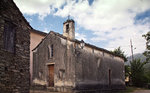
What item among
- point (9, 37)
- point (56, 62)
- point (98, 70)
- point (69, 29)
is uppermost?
point (69, 29)

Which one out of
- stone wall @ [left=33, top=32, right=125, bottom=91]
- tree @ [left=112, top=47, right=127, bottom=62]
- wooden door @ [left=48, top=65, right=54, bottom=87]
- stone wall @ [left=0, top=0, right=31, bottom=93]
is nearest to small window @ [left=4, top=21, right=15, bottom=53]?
stone wall @ [left=0, top=0, right=31, bottom=93]

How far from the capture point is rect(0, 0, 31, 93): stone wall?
8.23 m

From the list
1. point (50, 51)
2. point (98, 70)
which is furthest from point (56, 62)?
point (98, 70)

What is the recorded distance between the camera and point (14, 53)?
8992 millimetres

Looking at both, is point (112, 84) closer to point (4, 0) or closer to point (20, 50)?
point (20, 50)

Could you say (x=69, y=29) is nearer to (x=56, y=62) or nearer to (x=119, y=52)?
(x=56, y=62)

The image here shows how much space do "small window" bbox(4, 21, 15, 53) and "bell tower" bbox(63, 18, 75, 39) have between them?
701 cm

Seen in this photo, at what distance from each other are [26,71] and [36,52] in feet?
26.4

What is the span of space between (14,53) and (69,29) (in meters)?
7.49

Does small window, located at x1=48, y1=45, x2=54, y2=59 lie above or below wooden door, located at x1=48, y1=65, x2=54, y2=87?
above

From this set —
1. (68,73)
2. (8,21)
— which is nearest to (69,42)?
(68,73)

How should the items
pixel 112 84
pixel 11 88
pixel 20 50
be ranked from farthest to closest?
pixel 112 84 < pixel 20 50 < pixel 11 88

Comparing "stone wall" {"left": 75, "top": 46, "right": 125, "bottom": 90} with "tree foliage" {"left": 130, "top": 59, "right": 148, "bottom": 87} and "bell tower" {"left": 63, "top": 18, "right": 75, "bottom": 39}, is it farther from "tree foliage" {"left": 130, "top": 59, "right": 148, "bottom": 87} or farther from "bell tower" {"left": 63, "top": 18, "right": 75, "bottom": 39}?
"tree foliage" {"left": 130, "top": 59, "right": 148, "bottom": 87}

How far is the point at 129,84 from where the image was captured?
27.3 metres
